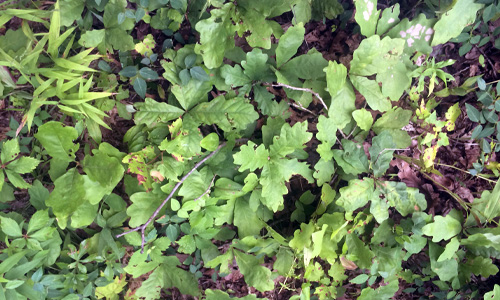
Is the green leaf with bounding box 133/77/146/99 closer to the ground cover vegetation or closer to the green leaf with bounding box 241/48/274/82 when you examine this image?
the ground cover vegetation

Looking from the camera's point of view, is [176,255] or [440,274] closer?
[440,274]

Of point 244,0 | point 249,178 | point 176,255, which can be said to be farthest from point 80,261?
point 244,0

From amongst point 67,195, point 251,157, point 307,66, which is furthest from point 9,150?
point 307,66

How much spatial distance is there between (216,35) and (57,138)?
1.01 metres

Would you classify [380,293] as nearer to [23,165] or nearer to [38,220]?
[38,220]

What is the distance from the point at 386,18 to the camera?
1.76 meters

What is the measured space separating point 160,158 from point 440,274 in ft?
6.05

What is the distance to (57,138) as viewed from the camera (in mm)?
1740

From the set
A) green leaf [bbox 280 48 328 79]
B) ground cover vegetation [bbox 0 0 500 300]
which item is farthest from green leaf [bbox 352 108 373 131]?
green leaf [bbox 280 48 328 79]

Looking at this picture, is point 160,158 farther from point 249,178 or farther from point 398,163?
point 398,163

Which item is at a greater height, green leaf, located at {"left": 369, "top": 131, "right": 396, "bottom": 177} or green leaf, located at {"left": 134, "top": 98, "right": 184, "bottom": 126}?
green leaf, located at {"left": 134, "top": 98, "right": 184, "bottom": 126}

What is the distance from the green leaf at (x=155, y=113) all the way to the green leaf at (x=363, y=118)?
97 cm

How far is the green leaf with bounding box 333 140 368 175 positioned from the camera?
1824mm

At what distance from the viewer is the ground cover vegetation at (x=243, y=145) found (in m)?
1.75
